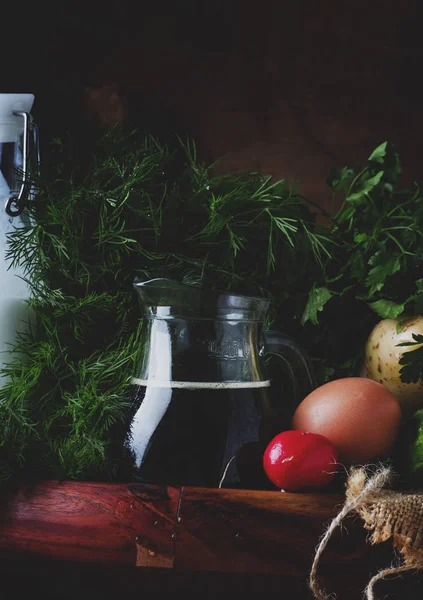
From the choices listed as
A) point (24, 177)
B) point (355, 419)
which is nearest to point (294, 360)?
point (355, 419)

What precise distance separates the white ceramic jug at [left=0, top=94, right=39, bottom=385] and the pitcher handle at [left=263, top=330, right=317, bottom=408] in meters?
0.26

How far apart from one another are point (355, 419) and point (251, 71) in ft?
2.46

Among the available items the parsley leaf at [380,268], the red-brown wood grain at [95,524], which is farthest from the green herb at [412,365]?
the red-brown wood grain at [95,524]

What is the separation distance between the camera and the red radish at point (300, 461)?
55 centimetres

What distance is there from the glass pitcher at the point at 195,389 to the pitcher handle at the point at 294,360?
1.4 inches

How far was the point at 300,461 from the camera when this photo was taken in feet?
1.80

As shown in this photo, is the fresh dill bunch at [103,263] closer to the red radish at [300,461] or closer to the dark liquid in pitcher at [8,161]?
the dark liquid in pitcher at [8,161]

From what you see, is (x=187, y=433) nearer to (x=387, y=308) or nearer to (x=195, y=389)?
(x=195, y=389)

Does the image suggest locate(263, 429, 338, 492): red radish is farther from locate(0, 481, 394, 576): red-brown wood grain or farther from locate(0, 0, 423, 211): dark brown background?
locate(0, 0, 423, 211): dark brown background

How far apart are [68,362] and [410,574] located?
384 mm

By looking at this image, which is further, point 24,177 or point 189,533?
point 24,177

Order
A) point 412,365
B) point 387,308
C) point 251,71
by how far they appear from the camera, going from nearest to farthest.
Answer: point 412,365 < point 387,308 < point 251,71

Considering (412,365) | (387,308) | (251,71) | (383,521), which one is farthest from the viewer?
(251,71)

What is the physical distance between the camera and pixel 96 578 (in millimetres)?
616
